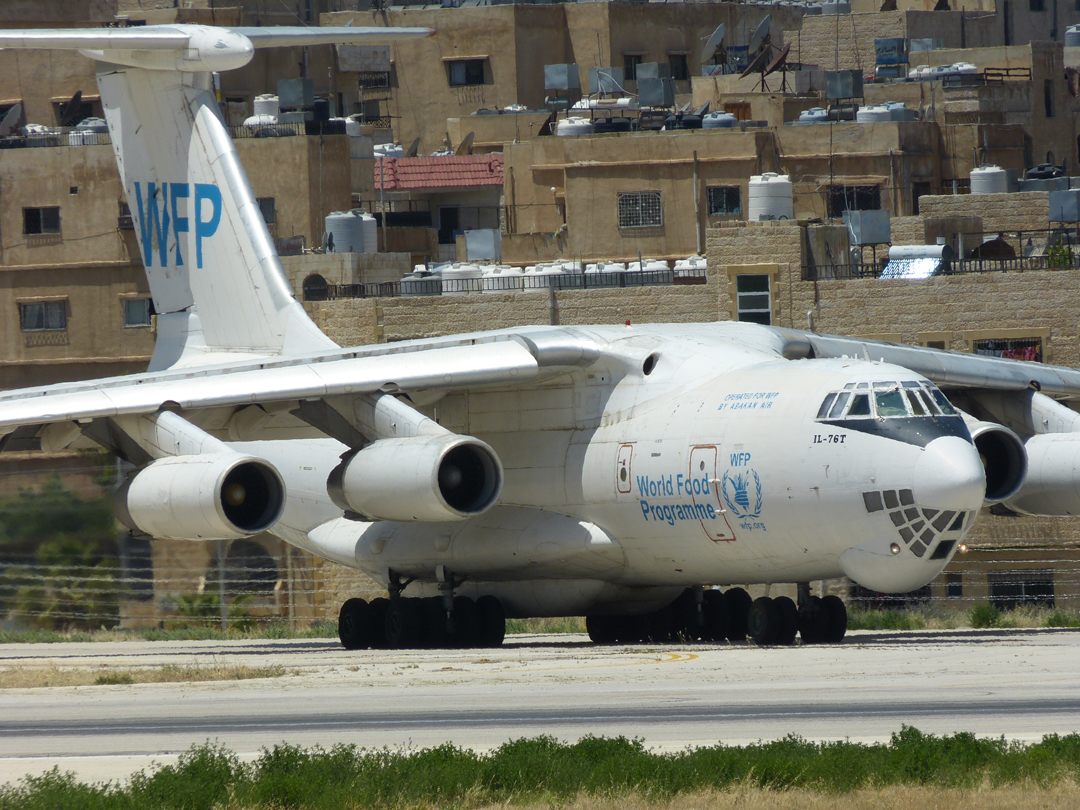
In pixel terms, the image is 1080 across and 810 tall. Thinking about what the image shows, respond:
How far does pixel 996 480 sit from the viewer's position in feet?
64.8

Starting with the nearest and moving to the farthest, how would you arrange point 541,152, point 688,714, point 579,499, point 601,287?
point 688,714
point 579,499
point 601,287
point 541,152

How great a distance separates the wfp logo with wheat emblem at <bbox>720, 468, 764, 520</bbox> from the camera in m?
17.4

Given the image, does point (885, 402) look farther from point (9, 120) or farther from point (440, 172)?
point (440, 172)

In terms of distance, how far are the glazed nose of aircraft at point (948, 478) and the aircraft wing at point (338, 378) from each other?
451 centimetres

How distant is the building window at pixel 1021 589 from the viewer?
2798cm

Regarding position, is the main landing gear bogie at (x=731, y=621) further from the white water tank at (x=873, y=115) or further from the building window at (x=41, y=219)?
the white water tank at (x=873, y=115)

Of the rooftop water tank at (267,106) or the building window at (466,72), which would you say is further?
the building window at (466,72)

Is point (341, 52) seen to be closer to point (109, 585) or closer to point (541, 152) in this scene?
point (541, 152)

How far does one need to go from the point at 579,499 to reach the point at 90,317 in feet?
86.2

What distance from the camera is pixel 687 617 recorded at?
2064 centimetres

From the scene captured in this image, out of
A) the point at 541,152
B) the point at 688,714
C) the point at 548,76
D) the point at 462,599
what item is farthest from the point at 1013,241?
the point at 688,714

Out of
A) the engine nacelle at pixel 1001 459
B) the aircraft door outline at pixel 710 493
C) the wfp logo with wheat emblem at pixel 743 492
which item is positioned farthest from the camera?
the engine nacelle at pixel 1001 459

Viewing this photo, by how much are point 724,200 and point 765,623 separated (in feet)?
75.8

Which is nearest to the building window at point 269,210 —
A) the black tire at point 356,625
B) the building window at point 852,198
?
the building window at point 852,198
